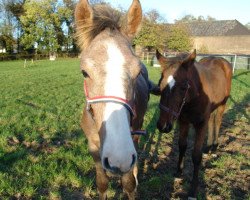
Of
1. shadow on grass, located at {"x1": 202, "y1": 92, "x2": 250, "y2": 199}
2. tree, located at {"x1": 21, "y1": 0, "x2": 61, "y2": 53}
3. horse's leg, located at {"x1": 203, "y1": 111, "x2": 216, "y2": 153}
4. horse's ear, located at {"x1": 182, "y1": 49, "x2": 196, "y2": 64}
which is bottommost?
shadow on grass, located at {"x1": 202, "y1": 92, "x2": 250, "y2": 199}

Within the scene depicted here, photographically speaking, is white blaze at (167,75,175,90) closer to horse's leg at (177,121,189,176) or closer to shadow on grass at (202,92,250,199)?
horse's leg at (177,121,189,176)

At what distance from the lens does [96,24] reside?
8.59 feet

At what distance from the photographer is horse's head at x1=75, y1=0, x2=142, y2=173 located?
194 cm

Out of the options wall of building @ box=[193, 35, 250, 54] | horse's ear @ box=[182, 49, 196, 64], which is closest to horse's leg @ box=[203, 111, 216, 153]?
horse's ear @ box=[182, 49, 196, 64]

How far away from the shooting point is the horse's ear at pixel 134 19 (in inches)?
107

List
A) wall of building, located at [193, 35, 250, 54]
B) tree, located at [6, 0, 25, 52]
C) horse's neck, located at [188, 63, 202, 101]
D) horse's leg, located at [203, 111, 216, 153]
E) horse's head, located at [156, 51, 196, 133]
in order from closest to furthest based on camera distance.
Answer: horse's head, located at [156, 51, 196, 133]
horse's neck, located at [188, 63, 202, 101]
horse's leg, located at [203, 111, 216, 153]
tree, located at [6, 0, 25, 52]
wall of building, located at [193, 35, 250, 54]

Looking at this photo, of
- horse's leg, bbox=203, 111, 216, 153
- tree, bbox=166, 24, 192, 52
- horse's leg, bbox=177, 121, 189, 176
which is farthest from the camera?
tree, bbox=166, 24, 192, 52

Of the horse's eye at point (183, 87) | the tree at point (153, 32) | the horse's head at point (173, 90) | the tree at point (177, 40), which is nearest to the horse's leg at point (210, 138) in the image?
the horse's head at point (173, 90)

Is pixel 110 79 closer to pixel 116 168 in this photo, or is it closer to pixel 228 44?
pixel 116 168

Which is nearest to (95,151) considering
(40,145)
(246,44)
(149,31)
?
(40,145)

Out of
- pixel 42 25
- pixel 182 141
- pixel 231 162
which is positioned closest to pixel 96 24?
pixel 182 141

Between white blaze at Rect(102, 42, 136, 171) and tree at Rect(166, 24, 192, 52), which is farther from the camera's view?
tree at Rect(166, 24, 192, 52)

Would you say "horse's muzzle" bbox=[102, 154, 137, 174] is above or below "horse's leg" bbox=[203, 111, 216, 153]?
above

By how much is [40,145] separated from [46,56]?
4170cm
